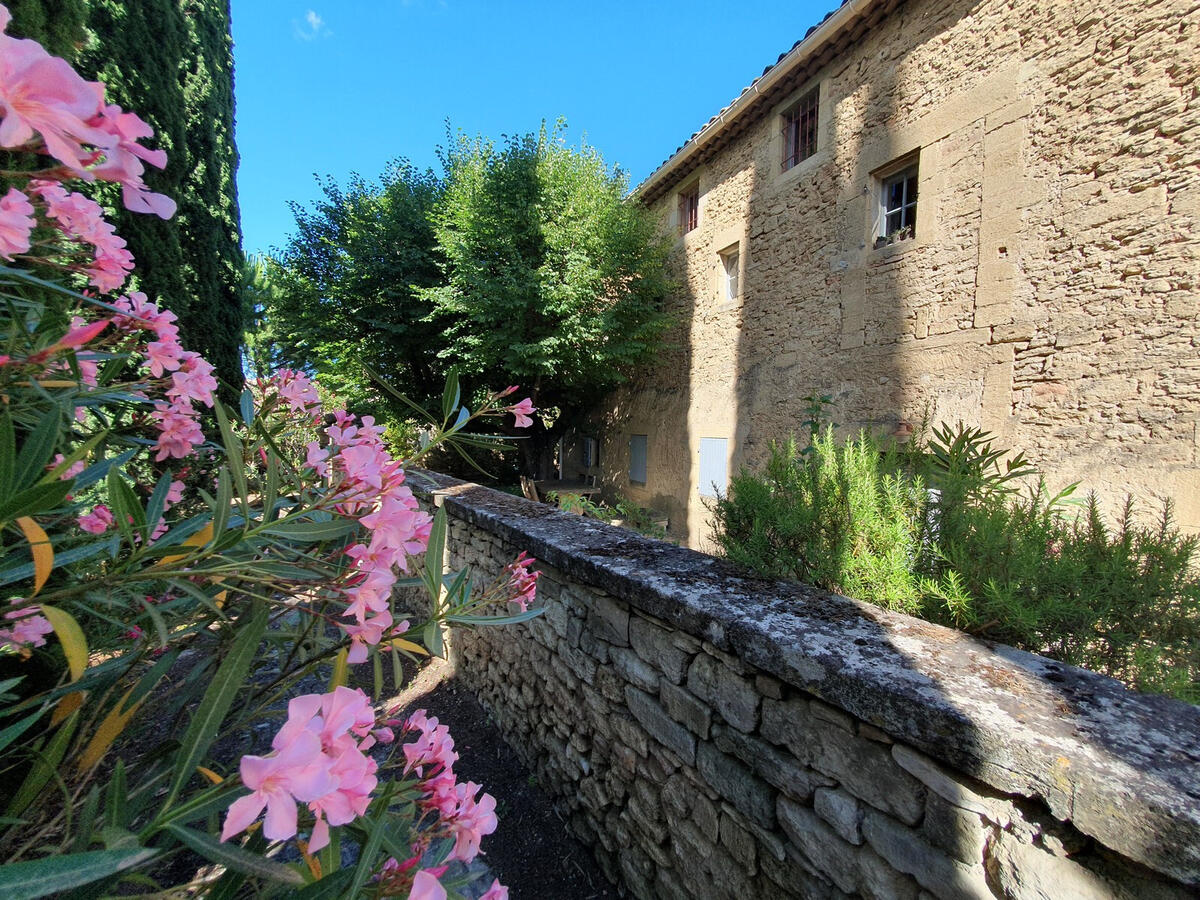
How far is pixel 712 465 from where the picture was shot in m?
7.05

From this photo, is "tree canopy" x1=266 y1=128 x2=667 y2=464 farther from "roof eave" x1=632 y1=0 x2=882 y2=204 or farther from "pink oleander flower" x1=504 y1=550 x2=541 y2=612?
"pink oleander flower" x1=504 y1=550 x2=541 y2=612

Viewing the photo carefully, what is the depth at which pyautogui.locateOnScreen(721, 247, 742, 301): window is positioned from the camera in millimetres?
7031

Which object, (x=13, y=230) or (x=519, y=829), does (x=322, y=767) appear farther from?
(x=519, y=829)

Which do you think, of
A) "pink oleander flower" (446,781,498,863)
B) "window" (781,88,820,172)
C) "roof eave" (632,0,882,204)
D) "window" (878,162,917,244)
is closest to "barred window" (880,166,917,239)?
"window" (878,162,917,244)

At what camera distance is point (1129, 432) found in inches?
131

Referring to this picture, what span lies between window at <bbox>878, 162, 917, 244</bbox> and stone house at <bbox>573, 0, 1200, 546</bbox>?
2 cm

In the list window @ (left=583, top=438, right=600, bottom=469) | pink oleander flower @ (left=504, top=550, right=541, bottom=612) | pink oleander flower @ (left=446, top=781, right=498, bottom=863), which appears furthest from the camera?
window @ (left=583, top=438, right=600, bottom=469)

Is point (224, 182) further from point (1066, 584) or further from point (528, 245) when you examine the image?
point (1066, 584)

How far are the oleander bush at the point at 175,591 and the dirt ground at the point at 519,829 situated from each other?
1.13 meters

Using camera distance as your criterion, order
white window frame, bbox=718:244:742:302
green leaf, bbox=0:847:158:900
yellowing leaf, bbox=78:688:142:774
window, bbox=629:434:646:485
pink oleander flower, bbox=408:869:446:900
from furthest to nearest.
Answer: window, bbox=629:434:646:485, white window frame, bbox=718:244:742:302, yellowing leaf, bbox=78:688:142:774, pink oleander flower, bbox=408:869:446:900, green leaf, bbox=0:847:158:900

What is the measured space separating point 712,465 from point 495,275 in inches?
177

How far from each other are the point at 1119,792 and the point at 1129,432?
386 centimetres

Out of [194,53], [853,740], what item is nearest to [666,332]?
[194,53]

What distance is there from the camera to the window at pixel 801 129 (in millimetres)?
5776
